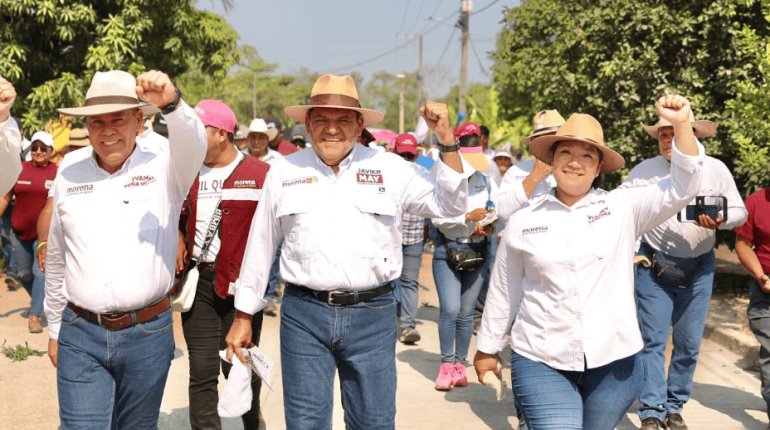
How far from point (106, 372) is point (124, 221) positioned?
2.24 ft

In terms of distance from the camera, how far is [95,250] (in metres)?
4.20

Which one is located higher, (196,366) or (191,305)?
(191,305)

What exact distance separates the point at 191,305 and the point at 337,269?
152cm

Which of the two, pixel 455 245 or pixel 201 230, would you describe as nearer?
pixel 201 230

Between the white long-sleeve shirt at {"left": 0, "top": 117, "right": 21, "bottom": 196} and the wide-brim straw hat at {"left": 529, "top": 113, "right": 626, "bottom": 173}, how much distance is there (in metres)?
2.30

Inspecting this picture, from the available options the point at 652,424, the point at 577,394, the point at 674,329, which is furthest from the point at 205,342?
the point at 674,329

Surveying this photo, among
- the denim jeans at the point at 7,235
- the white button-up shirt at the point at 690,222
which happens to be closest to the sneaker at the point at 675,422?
the white button-up shirt at the point at 690,222

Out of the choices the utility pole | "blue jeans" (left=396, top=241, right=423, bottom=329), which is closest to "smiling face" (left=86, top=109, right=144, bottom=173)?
"blue jeans" (left=396, top=241, right=423, bottom=329)

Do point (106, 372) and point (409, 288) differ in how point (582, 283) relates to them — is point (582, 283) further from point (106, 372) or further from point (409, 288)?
point (409, 288)

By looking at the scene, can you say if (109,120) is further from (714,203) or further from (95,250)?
(714,203)

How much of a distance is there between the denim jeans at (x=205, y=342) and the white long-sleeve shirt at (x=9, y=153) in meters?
1.82

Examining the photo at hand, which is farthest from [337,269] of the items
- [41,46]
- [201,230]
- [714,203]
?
[41,46]

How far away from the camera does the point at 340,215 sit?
4.35m

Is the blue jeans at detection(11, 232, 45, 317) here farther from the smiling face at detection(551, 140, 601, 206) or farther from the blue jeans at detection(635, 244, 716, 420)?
the smiling face at detection(551, 140, 601, 206)
